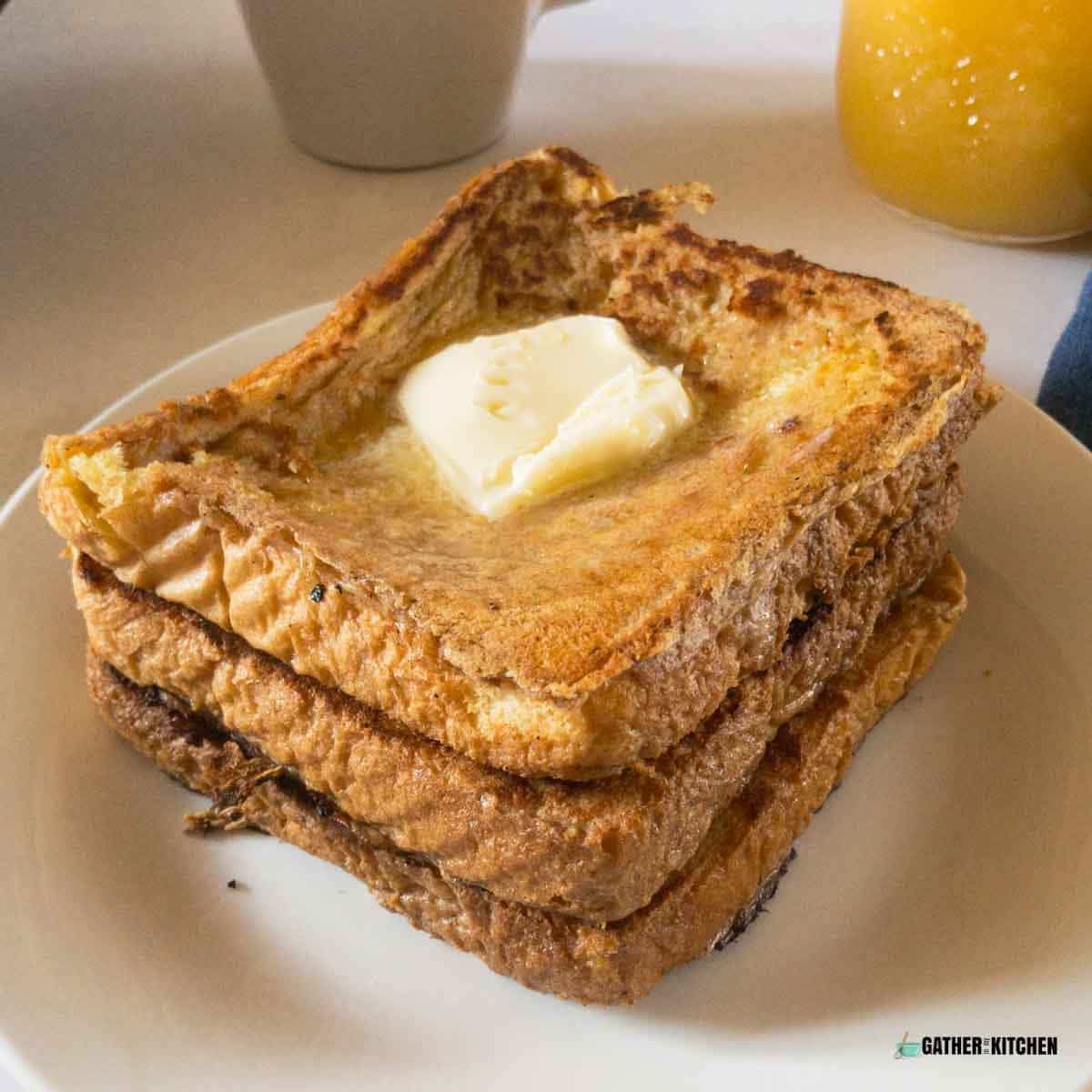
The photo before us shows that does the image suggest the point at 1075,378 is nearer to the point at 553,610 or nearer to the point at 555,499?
the point at 555,499

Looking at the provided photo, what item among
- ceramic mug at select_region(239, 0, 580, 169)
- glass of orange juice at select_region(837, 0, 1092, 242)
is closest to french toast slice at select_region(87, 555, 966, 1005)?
glass of orange juice at select_region(837, 0, 1092, 242)

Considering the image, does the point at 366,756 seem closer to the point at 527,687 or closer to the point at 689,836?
the point at 527,687

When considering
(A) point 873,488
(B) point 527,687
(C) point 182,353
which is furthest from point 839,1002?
(C) point 182,353

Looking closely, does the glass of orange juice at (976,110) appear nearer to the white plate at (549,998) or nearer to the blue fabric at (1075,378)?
the blue fabric at (1075,378)

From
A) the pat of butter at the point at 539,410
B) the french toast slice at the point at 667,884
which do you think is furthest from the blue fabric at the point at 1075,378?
the pat of butter at the point at 539,410

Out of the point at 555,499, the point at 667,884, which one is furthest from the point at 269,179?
the point at 667,884
